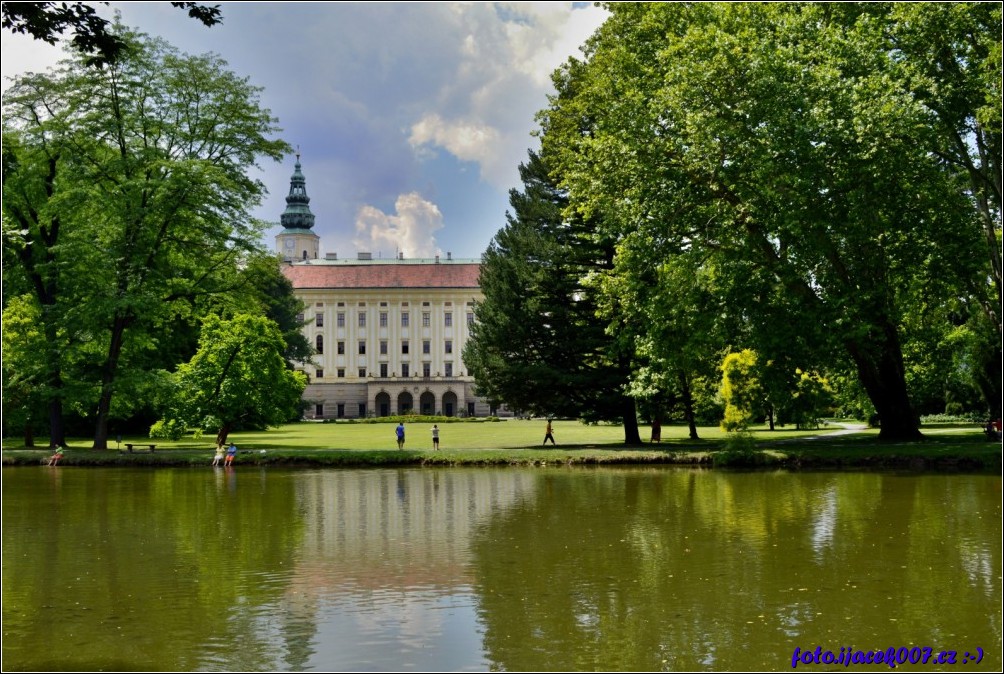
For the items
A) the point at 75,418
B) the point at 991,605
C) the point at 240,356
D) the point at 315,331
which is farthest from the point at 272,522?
the point at 315,331

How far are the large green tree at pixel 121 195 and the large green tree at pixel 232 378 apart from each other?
156 centimetres

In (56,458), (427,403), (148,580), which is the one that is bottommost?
(148,580)

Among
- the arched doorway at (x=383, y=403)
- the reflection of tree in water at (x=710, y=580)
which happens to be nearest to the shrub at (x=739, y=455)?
the reflection of tree in water at (x=710, y=580)

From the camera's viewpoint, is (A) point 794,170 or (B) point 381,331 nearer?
(A) point 794,170

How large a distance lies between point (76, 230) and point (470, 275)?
77.9m

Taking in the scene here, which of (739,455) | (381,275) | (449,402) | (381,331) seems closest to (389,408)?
(449,402)

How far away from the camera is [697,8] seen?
27953mm

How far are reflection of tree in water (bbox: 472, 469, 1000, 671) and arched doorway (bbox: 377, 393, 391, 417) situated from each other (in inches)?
3512

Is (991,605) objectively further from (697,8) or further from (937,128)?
(697,8)

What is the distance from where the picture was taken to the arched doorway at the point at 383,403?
10631 cm

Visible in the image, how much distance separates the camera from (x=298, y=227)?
138 m

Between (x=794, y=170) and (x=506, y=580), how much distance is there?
1761 cm

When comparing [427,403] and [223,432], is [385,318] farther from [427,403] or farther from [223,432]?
[223,432]

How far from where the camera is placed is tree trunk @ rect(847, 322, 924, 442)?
28172 mm
